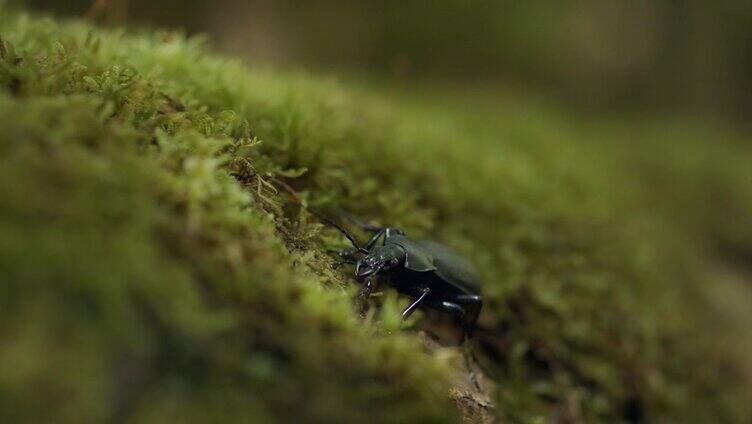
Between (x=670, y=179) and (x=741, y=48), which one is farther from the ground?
(x=741, y=48)

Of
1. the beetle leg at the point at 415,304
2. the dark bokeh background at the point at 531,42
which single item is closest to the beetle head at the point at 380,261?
the beetle leg at the point at 415,304

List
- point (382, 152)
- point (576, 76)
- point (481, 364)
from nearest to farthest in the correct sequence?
1. point (481, 364)
2. point (382, 152)
3. point (576, 76)

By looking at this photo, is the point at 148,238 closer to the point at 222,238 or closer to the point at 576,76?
the point at 222,238

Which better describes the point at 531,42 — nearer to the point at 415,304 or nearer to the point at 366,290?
the point at 415,304

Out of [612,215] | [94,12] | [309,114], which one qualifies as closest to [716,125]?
[612,215]

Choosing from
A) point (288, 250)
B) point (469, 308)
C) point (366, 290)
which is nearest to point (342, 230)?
point (366, 290)

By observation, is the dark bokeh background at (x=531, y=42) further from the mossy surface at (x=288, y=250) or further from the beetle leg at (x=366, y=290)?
the beetle leg at (x=366, y=290)
